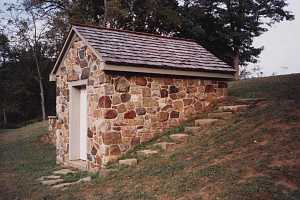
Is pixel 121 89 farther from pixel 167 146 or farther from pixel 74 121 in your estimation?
pixel 74 121

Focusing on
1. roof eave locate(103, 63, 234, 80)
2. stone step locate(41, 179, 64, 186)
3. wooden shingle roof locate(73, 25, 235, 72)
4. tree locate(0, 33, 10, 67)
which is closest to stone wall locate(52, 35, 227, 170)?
roof eave locate(103, 63, 234, 80)

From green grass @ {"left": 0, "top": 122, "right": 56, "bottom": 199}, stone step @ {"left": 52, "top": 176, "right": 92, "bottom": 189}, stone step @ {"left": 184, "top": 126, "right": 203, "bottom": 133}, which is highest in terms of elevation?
stone step @ {"left": 184, "top": 126, "right": 203, "bottom": 133}

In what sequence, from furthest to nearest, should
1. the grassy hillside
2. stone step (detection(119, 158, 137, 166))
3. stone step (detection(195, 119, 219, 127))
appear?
1. stone step (detection(195, 119, 219, 127))
2. stone step (detection(119, 158, 137, 166))
3. the grassy hillside

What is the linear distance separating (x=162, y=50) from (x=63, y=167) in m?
4.32

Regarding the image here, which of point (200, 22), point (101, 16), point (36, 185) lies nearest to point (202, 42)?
point (200, 22)

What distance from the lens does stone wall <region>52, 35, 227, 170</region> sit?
8523 mm

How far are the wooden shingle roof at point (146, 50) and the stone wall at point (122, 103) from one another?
335mm

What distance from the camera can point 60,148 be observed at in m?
10.6

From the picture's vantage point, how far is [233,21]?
25.8 m

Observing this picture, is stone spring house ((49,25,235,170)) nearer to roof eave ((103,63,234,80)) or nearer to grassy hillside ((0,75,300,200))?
roof eave ((103,63,234,80))

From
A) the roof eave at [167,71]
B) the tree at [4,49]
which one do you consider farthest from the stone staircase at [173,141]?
the tree at [4,49]

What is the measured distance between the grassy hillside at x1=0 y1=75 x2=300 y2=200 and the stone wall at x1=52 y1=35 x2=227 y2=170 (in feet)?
3.42

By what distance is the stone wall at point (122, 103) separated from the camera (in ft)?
28.0

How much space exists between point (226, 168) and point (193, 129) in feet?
9.68
